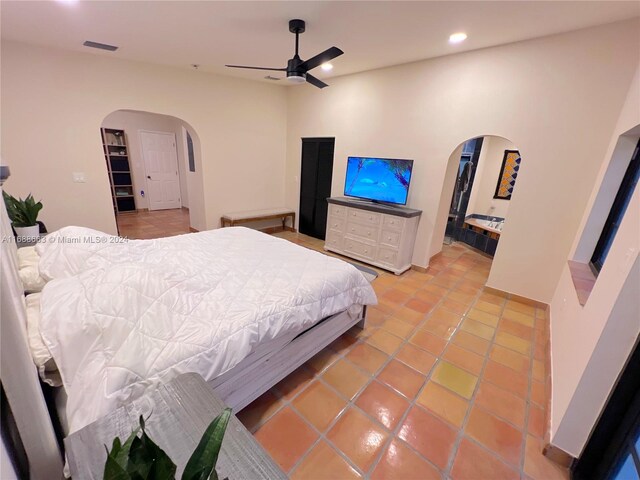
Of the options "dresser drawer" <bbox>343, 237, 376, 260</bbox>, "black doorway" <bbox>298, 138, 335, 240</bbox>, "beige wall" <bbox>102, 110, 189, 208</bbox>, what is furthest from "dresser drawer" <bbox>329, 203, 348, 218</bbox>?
"beige wall" <bbox>102, 110, 189, 208</bbox>

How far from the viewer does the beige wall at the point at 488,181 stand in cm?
515

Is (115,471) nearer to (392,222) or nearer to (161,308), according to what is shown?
(161,308)

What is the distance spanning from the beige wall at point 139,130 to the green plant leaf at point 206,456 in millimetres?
6061

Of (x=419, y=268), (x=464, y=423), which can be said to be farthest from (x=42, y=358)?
(x=419, y=268)

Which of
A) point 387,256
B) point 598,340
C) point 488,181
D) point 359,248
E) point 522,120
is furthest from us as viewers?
point 488,181

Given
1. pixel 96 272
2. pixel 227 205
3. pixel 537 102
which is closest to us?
pixel 96 272

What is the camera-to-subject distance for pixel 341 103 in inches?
164

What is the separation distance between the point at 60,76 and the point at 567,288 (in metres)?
5.79

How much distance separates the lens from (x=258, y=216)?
4871 mm

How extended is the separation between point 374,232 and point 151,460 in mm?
3459

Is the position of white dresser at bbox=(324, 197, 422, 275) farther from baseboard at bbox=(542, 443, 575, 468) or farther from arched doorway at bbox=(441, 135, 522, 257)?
baseboard at bbox=(542, 443, 575, 468)

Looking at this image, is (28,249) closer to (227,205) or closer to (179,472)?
(179,472)

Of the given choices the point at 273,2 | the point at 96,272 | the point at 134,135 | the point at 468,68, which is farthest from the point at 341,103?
the point at 134,135

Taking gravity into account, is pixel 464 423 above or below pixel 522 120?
below
